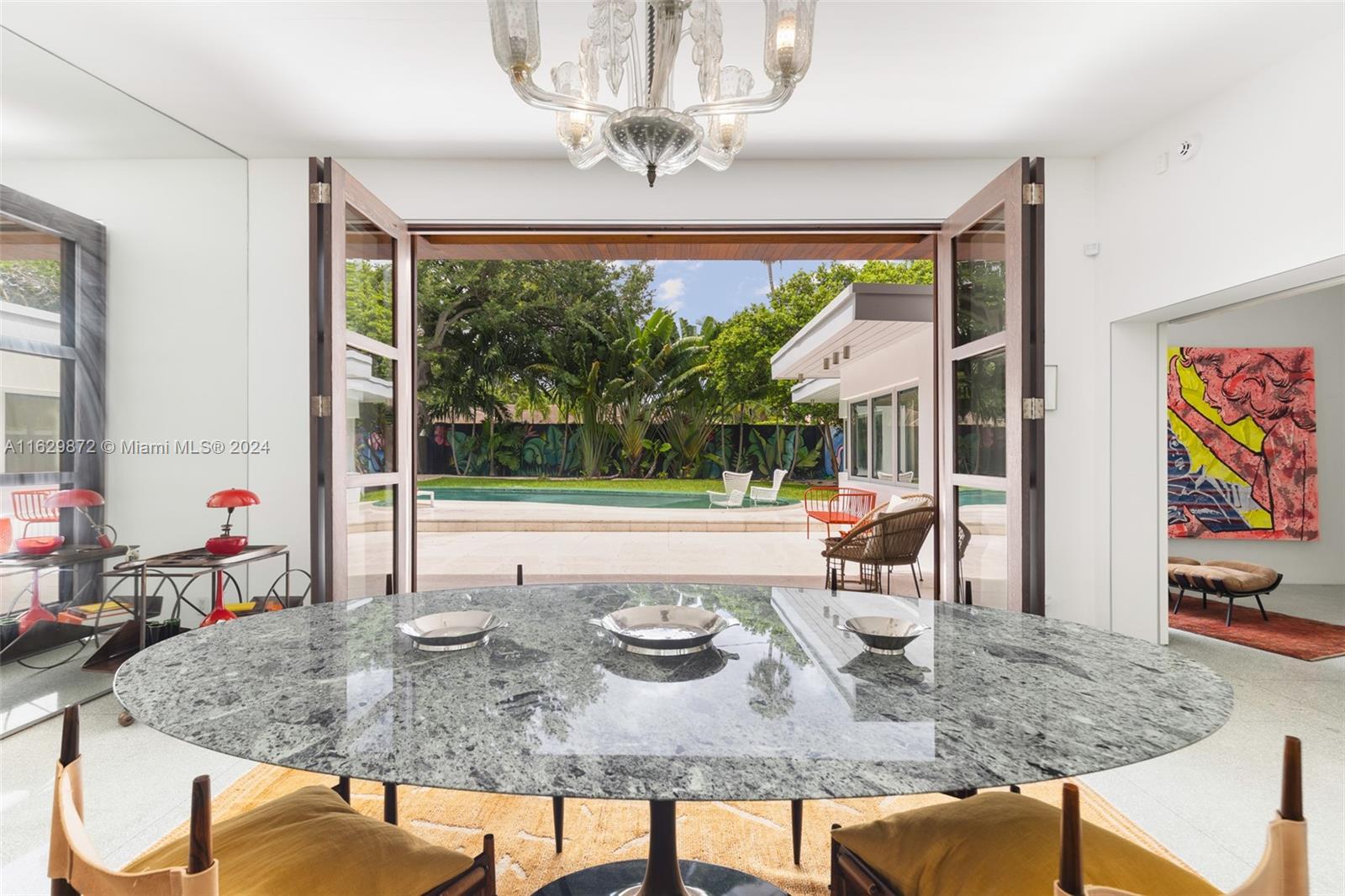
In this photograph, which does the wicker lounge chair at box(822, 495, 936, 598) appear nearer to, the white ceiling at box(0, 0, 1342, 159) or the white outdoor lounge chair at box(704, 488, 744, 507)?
the white ceiling at box(0, 0, 1342, 159)

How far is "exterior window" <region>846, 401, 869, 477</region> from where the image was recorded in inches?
401

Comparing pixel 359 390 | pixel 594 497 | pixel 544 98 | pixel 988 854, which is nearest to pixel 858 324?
Answer: pixel 359 390

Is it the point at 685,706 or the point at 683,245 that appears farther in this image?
the point at 683,245

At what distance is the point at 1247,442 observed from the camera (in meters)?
5.73

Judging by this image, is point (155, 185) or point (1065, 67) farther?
point (155, 185)

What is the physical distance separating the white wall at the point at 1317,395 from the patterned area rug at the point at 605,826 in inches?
198

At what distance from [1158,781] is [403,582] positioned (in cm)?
367

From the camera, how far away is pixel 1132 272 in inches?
146

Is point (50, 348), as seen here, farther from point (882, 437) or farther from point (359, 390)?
point (882, 437)

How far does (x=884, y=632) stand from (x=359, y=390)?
2868mm

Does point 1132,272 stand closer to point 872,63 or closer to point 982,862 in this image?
point 872,63

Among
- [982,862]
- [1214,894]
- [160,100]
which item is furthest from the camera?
[160,100]

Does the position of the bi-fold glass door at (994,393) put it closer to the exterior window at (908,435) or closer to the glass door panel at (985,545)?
the glass door panel at (985,545)

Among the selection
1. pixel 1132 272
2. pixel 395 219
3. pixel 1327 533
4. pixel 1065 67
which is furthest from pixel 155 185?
pixel 1327 533
